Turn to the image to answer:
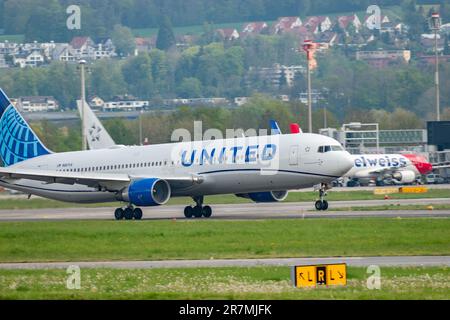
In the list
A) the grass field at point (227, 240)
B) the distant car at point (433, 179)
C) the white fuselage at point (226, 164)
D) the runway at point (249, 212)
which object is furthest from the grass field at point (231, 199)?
the distant car at point (433, 179)

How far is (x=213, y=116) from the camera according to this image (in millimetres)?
132000

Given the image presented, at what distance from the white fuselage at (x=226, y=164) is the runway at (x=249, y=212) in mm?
1453

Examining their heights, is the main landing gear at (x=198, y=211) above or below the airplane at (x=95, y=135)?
below

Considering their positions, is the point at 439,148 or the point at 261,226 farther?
the point at 439,148

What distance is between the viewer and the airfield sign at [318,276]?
Result: 28812 mm

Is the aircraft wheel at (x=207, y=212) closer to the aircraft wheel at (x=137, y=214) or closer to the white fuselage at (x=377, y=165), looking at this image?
the aircraft wheel at (x=137, y=214)

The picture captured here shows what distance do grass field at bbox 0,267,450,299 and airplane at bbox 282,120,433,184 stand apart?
71.9 m

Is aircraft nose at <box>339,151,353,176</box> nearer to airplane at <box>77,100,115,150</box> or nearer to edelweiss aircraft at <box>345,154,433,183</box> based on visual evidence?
airplane at <box>77,100,115,150</box>

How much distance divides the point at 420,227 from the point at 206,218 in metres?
15.8

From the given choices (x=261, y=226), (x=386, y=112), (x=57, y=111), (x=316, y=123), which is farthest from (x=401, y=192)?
(x=57, y=111)

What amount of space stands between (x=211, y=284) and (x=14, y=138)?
126ft

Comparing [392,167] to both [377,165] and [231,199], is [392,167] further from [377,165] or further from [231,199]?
[231,199]
